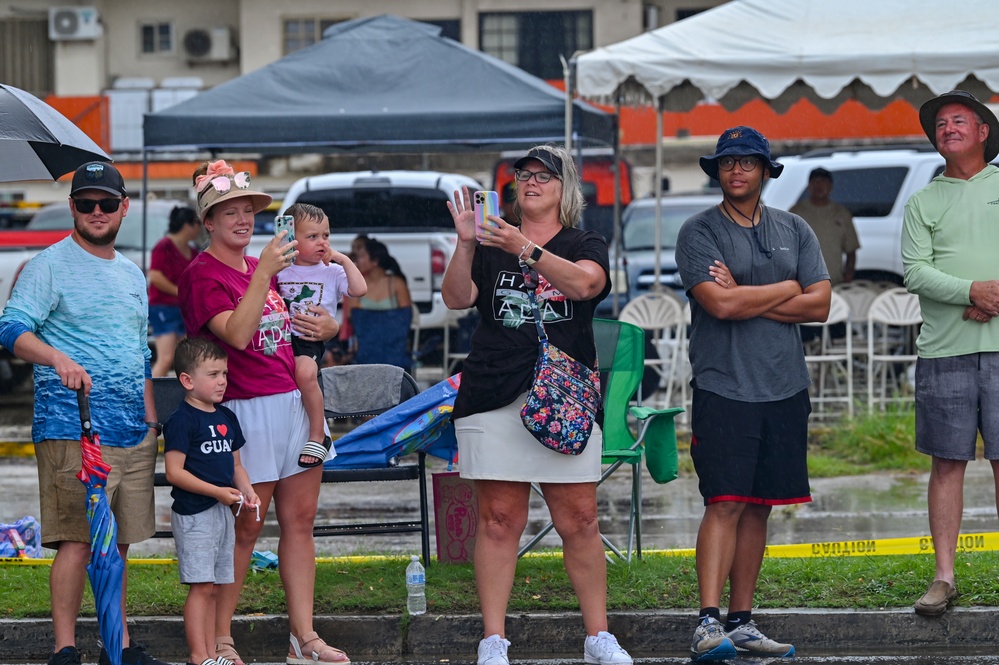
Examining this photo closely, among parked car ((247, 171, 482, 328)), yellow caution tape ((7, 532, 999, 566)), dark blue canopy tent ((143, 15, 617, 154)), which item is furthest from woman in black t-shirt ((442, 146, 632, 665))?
parked car ((247, 171, 482, 328))

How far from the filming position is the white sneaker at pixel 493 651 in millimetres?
5039

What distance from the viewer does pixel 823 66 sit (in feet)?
33.7

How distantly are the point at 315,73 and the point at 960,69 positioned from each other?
5548mm

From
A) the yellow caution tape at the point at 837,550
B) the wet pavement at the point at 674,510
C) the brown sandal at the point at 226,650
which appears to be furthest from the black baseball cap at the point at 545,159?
the wet pavement at the point at 674,510

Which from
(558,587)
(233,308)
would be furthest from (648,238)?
(233,308)

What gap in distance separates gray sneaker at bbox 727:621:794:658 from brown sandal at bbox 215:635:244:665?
6.59 ft

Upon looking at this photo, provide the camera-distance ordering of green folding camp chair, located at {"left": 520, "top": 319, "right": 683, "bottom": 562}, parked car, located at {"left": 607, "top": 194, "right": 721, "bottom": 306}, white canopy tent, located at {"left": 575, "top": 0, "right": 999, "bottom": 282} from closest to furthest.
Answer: green folding camp chair, located at {"left": 520, "top": 319, "right": 683, "bottom": 562} → white canopy tent, located at {"left": 575, "top": 0, "right": 999, "bottom": 282} → parked car, located at {"left": 607, "top": 194, "right": 721, "bottom": 306}

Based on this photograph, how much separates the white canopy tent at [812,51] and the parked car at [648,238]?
3.75 metres

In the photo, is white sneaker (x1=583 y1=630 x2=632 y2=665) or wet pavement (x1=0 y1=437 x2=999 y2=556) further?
wet pavement (x1=0 y1=437 x2=999 y2=556)

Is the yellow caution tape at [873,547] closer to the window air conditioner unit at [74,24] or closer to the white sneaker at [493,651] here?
the white sneaker at [493,651]

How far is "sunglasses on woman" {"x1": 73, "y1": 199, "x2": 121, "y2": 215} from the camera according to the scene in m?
5.04

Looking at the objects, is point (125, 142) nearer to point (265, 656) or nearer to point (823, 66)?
point (823, 66)

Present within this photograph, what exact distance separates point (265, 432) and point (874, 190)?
37.0 feet

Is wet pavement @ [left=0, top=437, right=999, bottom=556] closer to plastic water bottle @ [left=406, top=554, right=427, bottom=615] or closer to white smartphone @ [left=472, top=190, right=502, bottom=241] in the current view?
plastic water bottle @ [left=406, top=554, right=427, bottom=615]
